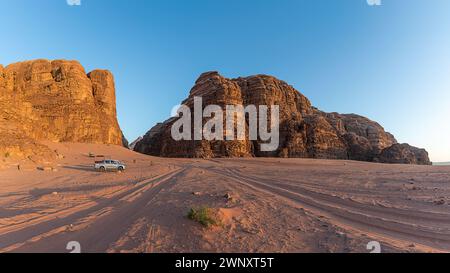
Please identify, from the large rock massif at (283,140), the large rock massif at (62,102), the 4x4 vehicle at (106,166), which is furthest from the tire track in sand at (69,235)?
the large rock massif at (62,102)

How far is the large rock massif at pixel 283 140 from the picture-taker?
168 ft

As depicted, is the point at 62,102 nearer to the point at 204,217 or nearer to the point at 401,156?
the point at 204,217

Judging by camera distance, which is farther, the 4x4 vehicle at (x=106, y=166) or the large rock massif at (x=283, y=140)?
the large rock massif at (x=283, y=140)

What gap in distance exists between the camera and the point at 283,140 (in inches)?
2228

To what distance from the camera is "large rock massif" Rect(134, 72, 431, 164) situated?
5106 cm

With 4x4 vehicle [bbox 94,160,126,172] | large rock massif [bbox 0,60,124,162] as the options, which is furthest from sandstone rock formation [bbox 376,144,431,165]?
large rock massif [bbox 0,60,124,162]

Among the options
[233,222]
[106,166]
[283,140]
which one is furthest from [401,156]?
[233,222]

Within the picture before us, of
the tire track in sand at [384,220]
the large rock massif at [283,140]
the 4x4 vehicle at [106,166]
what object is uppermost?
the large rock massif at [283,140]

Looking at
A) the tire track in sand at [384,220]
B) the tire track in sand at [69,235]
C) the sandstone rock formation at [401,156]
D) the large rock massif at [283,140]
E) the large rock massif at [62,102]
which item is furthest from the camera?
the large rock massif at [283,140]

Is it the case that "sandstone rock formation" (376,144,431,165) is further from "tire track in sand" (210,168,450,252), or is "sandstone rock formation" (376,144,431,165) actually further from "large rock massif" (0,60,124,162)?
"large rock massif" (0,60,124,162)

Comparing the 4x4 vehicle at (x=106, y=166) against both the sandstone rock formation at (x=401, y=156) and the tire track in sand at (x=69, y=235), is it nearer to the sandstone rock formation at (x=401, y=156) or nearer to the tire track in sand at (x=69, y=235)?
the tire track in sand at (x=69, y=235)

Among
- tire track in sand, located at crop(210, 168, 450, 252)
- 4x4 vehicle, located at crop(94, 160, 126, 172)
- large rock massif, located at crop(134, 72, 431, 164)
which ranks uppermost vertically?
large rock massif, located at crop(134, 72, 431, 164)
